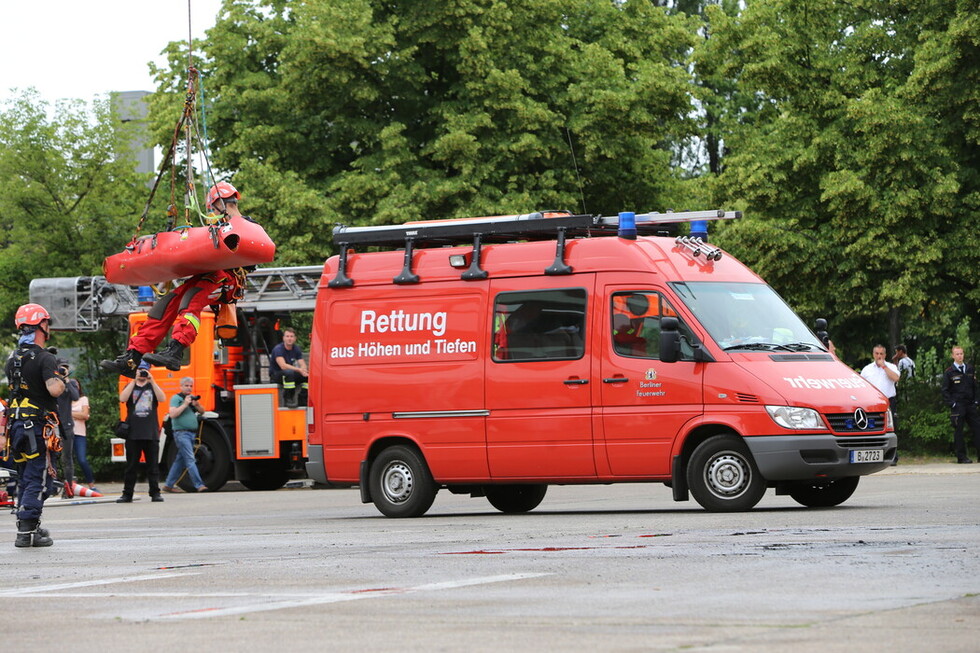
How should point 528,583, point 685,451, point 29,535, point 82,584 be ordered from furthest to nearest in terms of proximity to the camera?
point 685,451 < point 29,535 < point 82,584 < point 528,583

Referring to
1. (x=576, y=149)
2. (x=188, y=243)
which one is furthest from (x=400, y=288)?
(x=576, y=149)

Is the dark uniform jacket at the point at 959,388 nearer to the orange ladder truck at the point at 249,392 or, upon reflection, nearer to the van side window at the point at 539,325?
the orange ladder truck at the point at 249,392

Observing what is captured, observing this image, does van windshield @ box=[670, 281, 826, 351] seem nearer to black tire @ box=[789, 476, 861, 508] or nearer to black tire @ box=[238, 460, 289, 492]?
black tire @ box=[789, 476, 861, 508]

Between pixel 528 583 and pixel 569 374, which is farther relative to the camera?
pixel 569 374

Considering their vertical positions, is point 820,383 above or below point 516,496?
above

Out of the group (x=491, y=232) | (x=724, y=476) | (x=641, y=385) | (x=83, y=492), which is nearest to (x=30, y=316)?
(x=491, y=232)

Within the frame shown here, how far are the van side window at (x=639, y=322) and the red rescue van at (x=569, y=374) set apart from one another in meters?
0.01

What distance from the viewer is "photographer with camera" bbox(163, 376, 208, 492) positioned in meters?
25.9

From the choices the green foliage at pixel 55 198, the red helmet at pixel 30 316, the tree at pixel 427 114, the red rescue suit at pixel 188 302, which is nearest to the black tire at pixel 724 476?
the red rescue suit at pixel 188 302

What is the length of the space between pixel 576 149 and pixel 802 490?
20494 millimetres

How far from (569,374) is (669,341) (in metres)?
1.14

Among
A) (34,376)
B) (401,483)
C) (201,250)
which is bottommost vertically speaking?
(401,483)

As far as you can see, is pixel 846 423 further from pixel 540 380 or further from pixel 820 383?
pixel 540 380

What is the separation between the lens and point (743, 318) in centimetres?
1606
